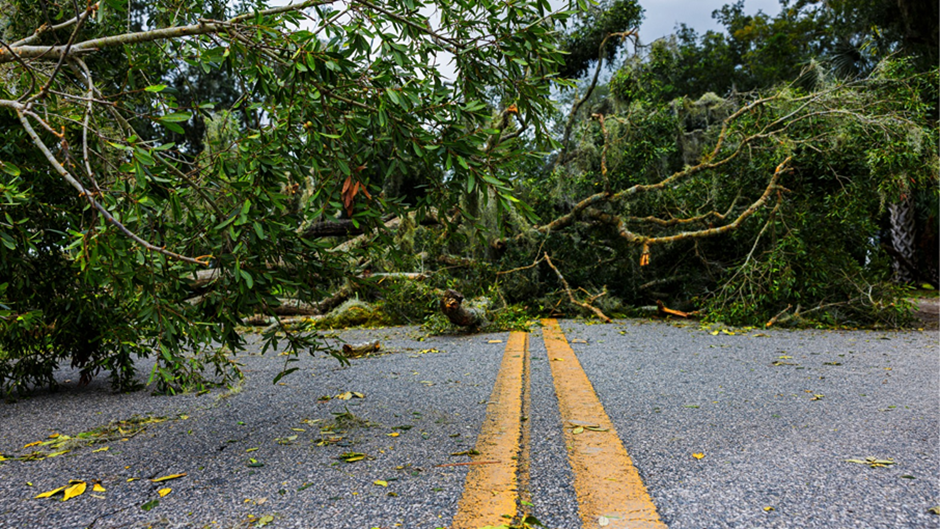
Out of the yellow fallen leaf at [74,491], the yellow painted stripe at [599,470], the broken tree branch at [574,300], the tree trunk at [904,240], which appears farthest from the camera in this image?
the tree trunk at [904,240]

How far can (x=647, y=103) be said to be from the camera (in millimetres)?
9898

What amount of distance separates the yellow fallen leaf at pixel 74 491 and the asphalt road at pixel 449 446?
1.2 inches

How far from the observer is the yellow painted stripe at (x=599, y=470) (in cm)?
177

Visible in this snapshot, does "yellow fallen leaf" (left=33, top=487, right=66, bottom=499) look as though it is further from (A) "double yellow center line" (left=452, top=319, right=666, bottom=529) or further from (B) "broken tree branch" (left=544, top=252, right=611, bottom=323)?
(B) "broken tree branch" (left=544, top=252, right=611, bottom=323)

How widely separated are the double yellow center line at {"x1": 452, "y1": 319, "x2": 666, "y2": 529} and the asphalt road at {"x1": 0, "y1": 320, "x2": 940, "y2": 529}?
54mm

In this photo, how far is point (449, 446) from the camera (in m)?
2.49

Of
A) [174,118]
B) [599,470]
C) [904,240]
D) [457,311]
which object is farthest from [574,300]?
[904,240]

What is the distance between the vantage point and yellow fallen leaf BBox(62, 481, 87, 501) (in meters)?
1.96

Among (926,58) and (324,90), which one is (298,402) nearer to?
(324,90)

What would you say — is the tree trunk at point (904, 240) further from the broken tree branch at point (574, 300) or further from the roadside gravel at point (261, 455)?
the roadside gravel at point (261, 455)

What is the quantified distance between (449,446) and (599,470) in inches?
26.8

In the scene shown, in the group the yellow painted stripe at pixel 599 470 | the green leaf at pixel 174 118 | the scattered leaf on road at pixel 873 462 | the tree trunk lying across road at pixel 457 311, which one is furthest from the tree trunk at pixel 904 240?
the green leaf at pixel 174 118

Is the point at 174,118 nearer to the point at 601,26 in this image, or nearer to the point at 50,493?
the point at 50,493

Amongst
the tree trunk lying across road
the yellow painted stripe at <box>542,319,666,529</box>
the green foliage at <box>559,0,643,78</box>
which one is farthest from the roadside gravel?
the green foliage at <box>559,0,643,78</box>
